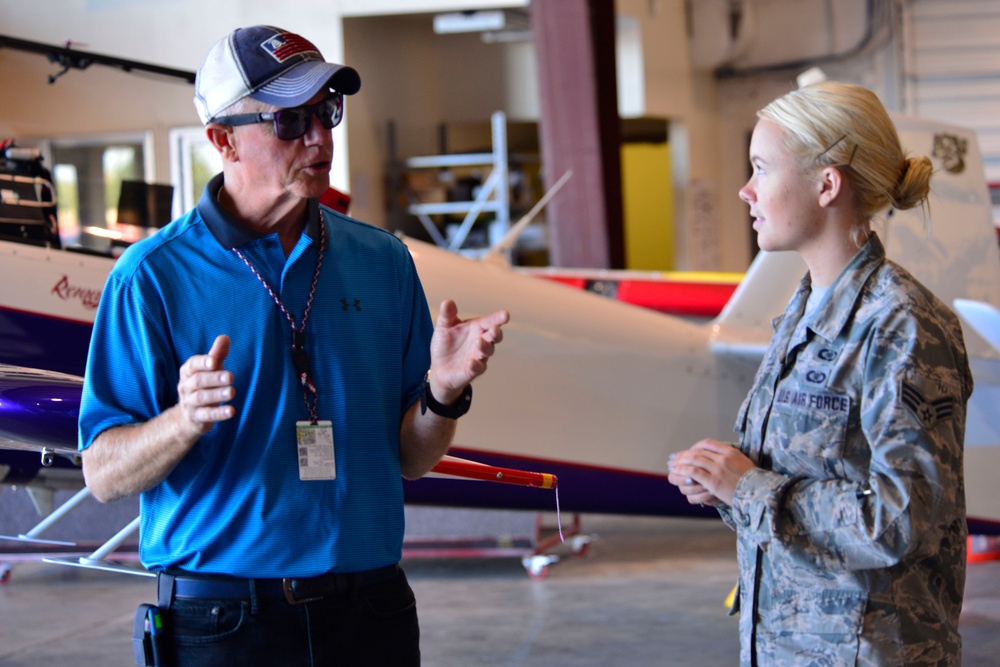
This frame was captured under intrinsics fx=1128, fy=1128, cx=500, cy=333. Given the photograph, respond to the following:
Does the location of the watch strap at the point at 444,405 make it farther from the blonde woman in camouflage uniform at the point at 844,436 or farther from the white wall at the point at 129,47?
the white wall at the point at 129,47

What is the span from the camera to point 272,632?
1510mm

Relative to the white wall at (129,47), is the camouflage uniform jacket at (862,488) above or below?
below

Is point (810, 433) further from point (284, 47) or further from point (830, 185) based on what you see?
point (284, 47)

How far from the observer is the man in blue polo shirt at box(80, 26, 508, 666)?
1511mm

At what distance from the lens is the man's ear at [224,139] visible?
1609mm

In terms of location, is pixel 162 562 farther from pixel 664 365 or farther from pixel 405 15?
pixel 405 15

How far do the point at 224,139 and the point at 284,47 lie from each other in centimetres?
16

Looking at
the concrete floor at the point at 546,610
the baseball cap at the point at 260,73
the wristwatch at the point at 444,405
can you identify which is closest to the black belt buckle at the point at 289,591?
the wristwatch at the point at 444,405

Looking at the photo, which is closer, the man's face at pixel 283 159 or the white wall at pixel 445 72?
the man's face at pixel 283 159

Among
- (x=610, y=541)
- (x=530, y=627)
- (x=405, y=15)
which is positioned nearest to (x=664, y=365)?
(x=530, y=627)

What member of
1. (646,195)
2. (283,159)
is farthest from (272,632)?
(646,195)

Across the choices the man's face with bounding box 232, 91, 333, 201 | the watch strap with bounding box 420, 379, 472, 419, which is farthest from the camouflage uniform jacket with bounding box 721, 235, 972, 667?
the man's face with bounding box 232, 91, 333, 201

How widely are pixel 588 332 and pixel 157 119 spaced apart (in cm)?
180

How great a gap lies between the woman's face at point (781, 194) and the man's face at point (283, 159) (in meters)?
0.62
